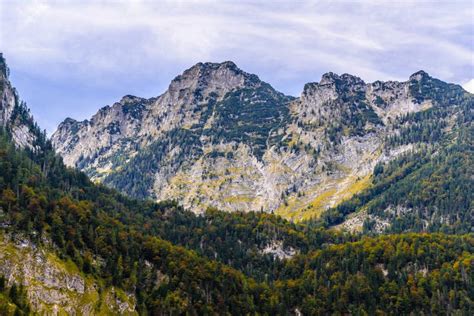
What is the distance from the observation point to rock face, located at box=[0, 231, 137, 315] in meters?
144

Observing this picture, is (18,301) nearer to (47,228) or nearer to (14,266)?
(14,266)

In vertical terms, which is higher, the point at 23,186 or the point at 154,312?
the point at 23,186

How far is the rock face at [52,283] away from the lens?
5674 inches

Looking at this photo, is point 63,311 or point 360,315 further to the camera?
point 360,315

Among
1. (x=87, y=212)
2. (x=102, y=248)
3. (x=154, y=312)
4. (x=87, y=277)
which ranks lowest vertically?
(x=154, y=312)

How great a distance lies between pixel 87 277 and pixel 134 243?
3386cm

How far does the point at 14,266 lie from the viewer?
479 ft

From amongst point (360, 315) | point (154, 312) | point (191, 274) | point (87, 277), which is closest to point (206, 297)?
point (191, 274)

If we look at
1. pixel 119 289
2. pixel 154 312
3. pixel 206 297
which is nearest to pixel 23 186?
pixel 119 289

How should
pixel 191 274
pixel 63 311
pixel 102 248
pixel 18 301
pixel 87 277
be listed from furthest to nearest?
pixel 191 274 → pixel 102 248 → pixel 87 277 → pixel 63 311 → pixel 18 301

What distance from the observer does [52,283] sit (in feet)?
495

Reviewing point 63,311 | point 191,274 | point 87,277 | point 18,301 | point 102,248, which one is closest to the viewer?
point 18,301

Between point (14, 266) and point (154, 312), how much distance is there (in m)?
50.4

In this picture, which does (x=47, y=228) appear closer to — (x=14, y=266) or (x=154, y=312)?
(x=14, y=266)
